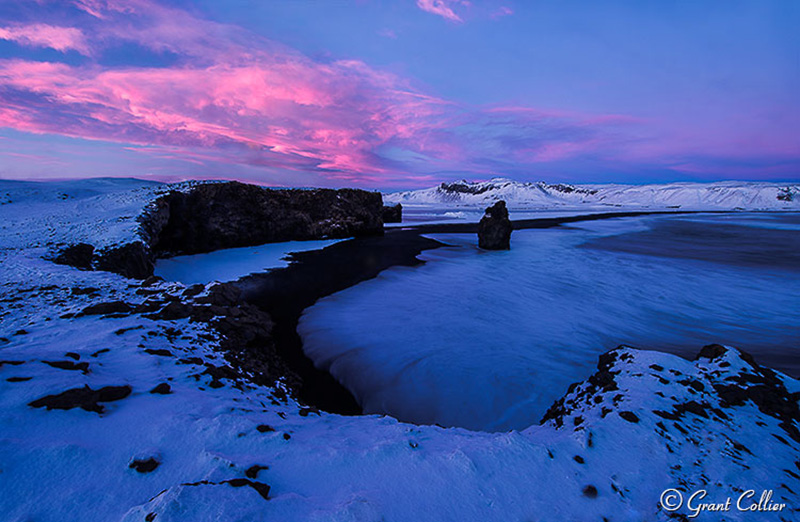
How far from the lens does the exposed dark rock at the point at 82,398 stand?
8.33 ft

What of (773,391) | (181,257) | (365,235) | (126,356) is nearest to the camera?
(773,391)

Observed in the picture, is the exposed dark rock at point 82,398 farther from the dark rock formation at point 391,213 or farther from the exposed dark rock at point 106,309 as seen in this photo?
the dark rock formation at point 391,213

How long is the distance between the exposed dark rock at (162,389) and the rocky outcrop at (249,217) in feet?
39.0

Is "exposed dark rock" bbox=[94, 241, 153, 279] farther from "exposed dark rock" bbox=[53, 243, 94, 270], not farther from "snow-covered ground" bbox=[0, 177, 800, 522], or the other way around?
"snow-covered ground" bbox=[0, 177, 800, 522]

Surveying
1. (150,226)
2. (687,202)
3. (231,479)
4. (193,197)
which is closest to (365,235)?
(193,197)

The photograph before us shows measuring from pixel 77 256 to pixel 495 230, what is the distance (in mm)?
19768

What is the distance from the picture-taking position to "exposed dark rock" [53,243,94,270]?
28.8ft

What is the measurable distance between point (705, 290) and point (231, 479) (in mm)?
16212

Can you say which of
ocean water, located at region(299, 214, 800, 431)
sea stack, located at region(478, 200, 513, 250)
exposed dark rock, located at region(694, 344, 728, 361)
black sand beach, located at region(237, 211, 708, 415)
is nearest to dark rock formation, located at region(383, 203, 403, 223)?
black sand beach, located at region(237, 211, 708, 415)

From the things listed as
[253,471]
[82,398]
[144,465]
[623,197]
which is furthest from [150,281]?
[623,197]

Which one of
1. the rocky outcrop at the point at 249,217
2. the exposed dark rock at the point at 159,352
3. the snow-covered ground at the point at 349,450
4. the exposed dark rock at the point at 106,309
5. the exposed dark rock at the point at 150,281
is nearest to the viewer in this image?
the snow-covered ground at the point at 349,450

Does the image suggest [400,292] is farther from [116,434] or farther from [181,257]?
[181,257]

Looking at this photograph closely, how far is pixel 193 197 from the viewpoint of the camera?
55.9 ft

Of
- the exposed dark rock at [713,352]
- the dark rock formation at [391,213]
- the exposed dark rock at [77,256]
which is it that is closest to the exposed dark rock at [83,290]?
the exposed dark rock at [77,256]
